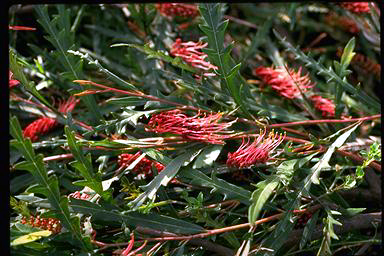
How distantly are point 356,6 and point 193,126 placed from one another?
2.07ft

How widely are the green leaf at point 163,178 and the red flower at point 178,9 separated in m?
0.54

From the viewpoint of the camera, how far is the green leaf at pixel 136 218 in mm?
759

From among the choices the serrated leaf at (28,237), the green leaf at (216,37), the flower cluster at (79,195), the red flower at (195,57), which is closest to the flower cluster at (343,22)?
the red flower at (195,57)

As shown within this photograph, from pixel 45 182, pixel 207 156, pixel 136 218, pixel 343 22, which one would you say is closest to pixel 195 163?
pixel 207 156

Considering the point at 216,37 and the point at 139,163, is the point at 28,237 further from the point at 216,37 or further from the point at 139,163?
the point at 216,37

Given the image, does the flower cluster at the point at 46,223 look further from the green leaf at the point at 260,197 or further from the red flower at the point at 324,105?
the red flower at the point at 324,105

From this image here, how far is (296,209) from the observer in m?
0.81

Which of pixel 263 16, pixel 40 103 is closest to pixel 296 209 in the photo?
pixel 40 103

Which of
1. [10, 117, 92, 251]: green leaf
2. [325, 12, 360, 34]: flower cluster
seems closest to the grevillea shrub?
[10, 117, 92, 251]: green leaf

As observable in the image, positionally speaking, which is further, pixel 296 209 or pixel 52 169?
pixel 52 169

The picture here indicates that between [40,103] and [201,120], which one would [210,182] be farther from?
[40,103]

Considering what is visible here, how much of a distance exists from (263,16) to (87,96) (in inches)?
29.0

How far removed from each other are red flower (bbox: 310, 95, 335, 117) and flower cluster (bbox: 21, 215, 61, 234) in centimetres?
59

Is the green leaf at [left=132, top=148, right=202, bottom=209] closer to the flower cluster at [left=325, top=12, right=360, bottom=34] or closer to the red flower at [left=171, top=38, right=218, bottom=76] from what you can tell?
the red flower at [left=171, top=38, right=218, bottom=76]
